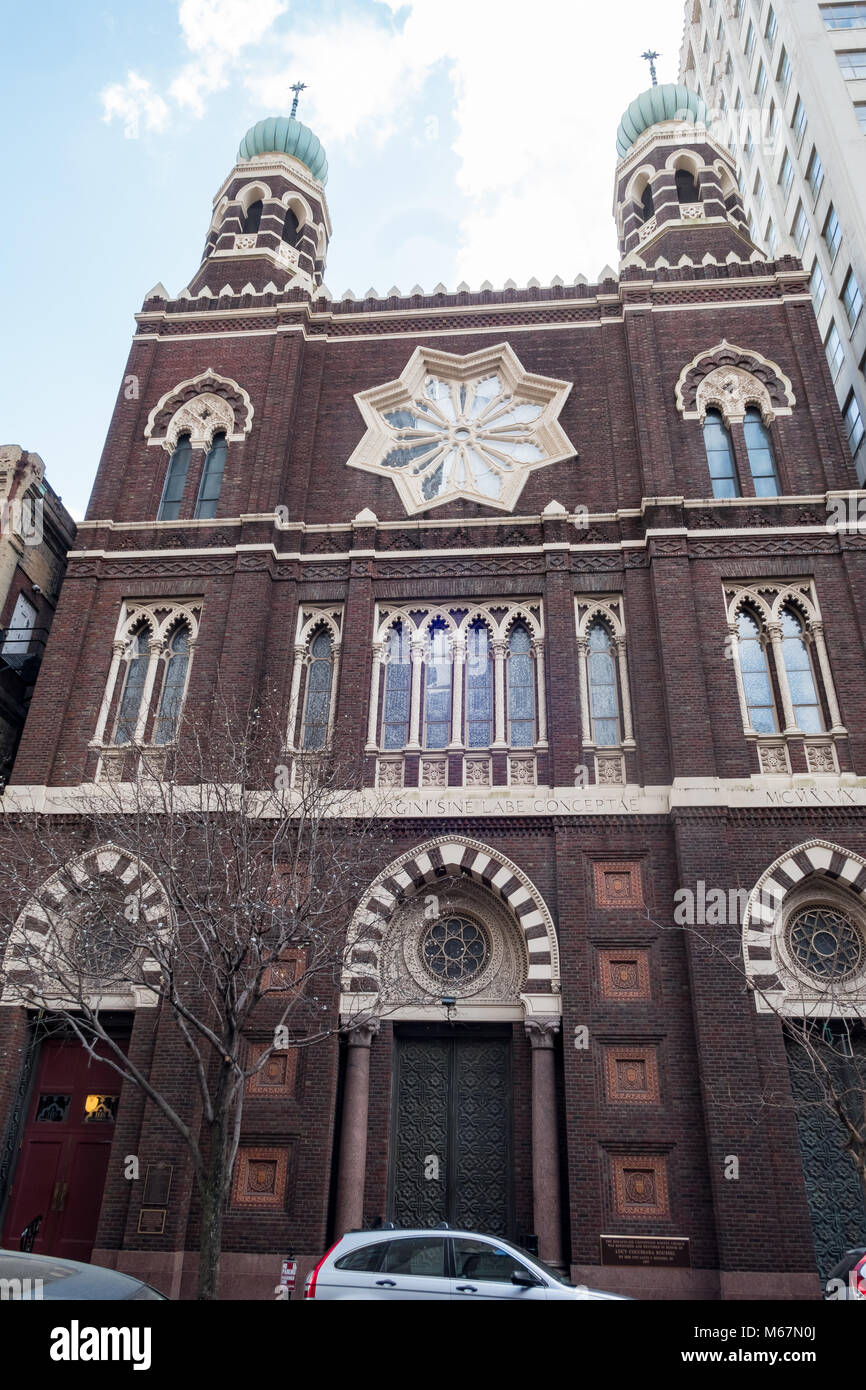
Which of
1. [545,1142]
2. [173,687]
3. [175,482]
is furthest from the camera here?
[175,482]

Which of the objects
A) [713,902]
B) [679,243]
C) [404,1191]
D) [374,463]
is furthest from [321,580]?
[679,243]

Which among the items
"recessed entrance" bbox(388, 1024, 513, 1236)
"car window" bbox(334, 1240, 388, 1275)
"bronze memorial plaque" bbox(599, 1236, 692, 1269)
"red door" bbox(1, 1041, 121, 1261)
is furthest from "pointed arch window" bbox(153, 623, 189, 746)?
"bronze memorial plaque" bbox(599, 1236, 692, 1269)

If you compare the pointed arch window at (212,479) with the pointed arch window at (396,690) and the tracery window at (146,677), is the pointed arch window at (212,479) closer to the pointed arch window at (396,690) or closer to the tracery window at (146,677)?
the tracery window at (146,677)

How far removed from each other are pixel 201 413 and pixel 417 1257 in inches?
729

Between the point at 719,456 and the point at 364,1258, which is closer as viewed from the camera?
the point at 364,1258

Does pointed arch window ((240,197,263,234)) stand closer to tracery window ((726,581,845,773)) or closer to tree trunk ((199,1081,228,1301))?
tracery window ((726,581,845,773))

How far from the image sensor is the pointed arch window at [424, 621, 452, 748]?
60.8 feet

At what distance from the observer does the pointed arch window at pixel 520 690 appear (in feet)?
60.2

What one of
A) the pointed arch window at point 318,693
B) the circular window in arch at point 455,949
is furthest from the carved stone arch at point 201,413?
the circular window in arch at point 455,949

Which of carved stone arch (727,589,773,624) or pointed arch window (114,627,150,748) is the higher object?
carved stone arch (727,589,773,624)

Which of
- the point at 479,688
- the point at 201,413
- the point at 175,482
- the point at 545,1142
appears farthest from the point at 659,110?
the point at 545,1142

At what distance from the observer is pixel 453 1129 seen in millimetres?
15648

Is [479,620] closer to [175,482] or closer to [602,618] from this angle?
[602,618]

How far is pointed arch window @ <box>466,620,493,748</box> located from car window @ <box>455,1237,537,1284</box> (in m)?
9.40
